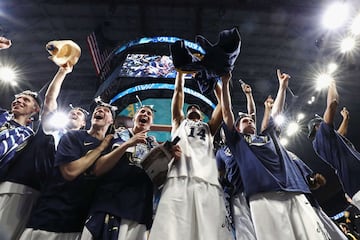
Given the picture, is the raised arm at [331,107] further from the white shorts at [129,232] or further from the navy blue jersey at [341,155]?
the white shorts at [129,232]

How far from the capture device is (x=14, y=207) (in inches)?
90.3

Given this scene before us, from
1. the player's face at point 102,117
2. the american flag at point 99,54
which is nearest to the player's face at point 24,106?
the player's face at point 102,117

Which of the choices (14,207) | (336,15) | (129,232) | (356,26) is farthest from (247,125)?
(356,26)

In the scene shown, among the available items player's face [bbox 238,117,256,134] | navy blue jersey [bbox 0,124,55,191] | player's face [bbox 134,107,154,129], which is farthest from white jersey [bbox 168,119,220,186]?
navy blue jersey [bbox 0,124,55,191]

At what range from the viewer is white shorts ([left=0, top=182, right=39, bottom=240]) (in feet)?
7.24

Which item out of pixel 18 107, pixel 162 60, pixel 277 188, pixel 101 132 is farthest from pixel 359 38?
pixel 18 107

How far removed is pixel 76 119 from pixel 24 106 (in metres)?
0.59

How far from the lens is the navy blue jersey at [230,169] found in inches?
121

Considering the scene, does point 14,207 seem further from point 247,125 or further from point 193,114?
point 247,125

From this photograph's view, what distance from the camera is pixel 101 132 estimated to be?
2.86 m

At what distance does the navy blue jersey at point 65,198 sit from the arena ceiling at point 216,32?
24.3ft

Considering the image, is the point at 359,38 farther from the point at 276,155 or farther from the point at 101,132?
the point at 101,132

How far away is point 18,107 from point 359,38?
324 inches

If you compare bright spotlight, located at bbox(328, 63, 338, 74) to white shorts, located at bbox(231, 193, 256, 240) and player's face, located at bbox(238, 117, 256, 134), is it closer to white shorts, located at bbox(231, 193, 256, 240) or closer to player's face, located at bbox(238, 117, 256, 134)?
player's face, located at bbox(238, 117, 256, 134)
